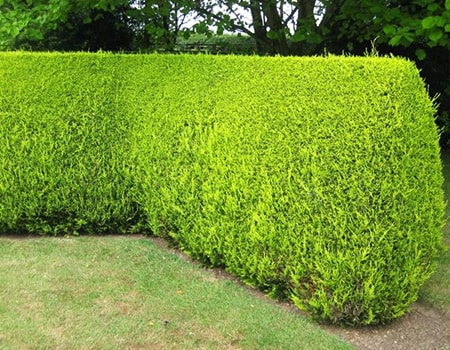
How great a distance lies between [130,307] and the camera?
4020 mm

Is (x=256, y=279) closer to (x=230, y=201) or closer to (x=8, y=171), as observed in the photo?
(x=230, y=201)

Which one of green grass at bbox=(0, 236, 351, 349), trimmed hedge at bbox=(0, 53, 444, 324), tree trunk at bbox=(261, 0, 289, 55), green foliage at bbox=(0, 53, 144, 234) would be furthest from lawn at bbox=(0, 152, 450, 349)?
tree trunk at bbox=(261, 0, 289, 55)

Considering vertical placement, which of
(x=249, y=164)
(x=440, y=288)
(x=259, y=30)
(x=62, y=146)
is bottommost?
(x=440, y=288)

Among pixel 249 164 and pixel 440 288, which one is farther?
pixel 440 288

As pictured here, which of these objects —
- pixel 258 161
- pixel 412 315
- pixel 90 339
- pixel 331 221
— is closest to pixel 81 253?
pixel 90 339

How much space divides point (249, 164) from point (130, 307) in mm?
1382

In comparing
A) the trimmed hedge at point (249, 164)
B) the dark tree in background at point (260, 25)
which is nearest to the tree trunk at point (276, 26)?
the dark tree in background at point (260, 25)

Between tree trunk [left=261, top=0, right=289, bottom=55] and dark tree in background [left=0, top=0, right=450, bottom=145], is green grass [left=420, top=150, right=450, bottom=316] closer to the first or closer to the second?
dark tree in background [left=0, top=0, right=450, bottom=145]

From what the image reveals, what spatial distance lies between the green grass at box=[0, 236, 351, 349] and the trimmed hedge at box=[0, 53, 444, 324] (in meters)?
0.23

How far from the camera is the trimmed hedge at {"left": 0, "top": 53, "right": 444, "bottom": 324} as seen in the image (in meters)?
3.58

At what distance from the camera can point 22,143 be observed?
5500 mm

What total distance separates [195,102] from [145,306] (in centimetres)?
189

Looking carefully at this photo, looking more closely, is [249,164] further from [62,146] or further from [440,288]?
[62,146]

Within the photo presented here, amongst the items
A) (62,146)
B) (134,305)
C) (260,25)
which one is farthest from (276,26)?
(134,305)
